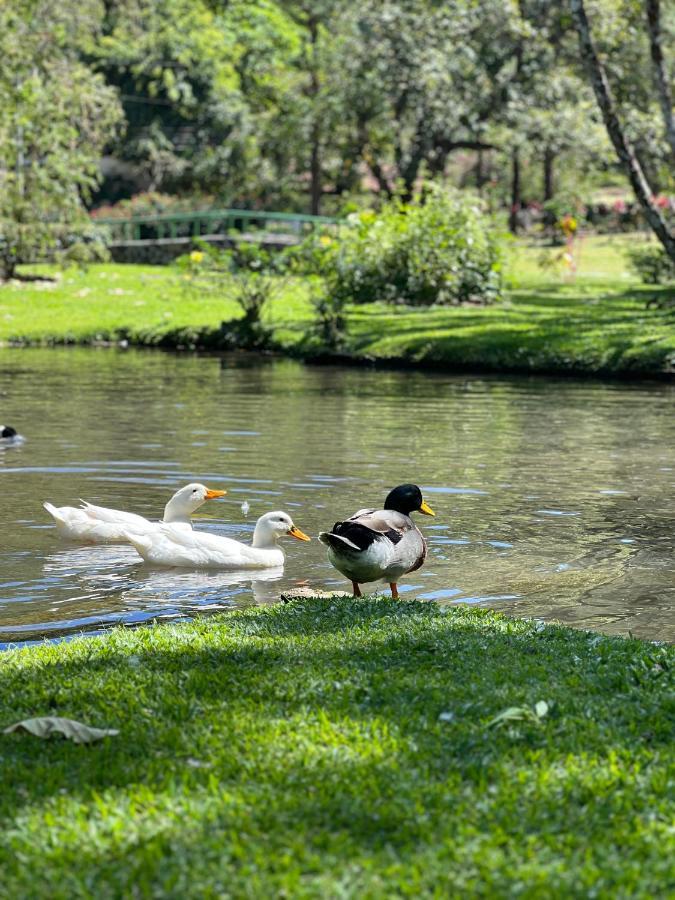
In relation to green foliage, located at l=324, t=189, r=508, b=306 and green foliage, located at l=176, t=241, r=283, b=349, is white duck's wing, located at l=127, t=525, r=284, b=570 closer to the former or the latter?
green foliage, located at l=176, t=241, r=283, b=349

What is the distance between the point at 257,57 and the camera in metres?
52.8

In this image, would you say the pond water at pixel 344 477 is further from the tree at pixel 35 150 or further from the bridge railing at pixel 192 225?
the bridge railing at pixel 192 225

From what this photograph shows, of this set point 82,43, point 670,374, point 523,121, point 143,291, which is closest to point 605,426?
point 670,374

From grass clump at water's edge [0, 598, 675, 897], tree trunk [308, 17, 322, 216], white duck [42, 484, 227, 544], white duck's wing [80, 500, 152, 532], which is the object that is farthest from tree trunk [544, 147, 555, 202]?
grass clump at water's edge [0, 598, 675, 897]

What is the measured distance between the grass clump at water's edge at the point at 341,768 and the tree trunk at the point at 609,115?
17.3m

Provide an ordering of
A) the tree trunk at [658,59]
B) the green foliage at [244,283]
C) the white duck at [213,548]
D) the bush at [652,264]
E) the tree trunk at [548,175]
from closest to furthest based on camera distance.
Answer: the white duck at [213,548], the tree trunk at [658,59], the green foliage at [244,283], the bush at [652,264], the tree trunk at [548,175]

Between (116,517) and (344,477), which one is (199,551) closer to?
(116,517)

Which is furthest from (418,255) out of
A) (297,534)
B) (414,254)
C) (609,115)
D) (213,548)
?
(213,548)

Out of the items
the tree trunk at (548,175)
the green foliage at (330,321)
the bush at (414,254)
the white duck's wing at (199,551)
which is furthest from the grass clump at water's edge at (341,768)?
the tree trunk at (548,175)

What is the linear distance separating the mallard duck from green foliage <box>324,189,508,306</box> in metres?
20.1

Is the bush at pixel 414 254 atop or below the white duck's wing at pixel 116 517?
atop

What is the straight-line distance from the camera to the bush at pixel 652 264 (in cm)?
3481

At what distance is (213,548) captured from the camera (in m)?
10.1

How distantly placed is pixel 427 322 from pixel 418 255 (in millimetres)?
2646
